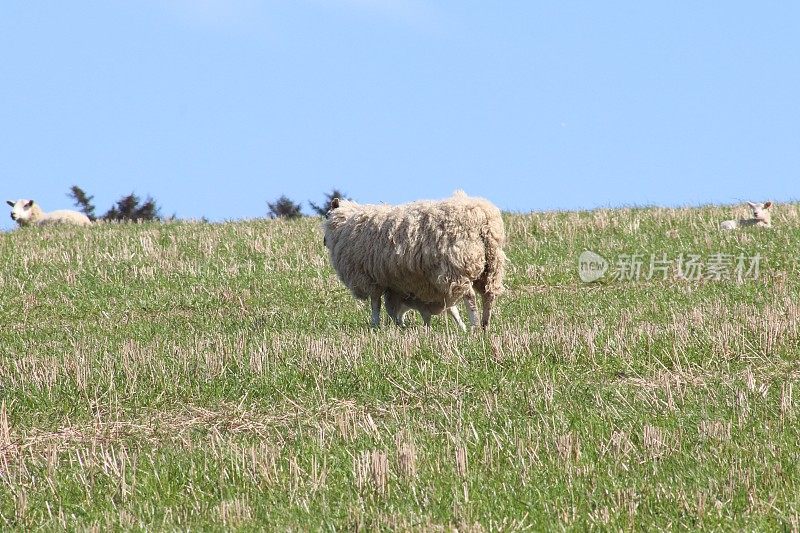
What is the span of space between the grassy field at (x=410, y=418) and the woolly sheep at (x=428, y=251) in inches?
27.2

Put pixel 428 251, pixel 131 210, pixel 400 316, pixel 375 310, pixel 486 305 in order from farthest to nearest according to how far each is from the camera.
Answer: pixel 131 210
pixel 400 316
pixel 375 310
pixel 486 305
pixel 428 251

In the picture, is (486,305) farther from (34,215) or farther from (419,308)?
(34,215)

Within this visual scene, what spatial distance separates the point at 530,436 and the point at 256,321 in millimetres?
8690

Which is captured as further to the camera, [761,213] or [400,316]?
[761,213]

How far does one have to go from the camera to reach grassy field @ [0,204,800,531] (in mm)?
5156

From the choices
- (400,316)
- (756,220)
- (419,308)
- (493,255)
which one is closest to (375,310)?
(400,316)

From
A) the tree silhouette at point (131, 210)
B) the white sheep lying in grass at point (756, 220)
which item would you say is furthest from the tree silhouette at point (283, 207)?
the white sheep lying in grass at point (756, 220)

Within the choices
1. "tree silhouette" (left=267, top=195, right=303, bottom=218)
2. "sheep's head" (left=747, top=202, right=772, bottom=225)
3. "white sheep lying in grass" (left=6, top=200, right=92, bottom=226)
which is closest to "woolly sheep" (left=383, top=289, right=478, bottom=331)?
"sheep's head" (left=747, top=202, right=772, bottom=225)

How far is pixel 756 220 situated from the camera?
20.8 meters

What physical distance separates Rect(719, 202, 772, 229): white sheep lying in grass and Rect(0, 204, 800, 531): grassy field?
5.11 metres

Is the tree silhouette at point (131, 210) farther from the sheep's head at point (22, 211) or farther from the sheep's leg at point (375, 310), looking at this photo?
the sheep's leg at point (375, 310)

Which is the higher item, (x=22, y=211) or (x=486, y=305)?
(x=22, y=211)

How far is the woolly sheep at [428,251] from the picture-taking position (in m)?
11.2

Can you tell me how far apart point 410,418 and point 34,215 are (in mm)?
22256
